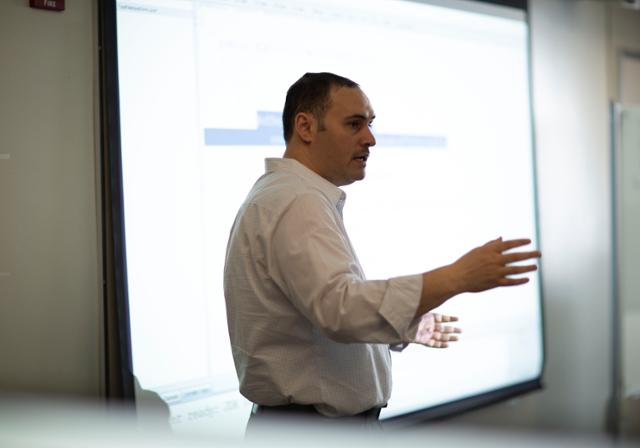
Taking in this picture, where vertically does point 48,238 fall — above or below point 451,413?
above

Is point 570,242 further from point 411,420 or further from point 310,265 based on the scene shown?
point 310,265

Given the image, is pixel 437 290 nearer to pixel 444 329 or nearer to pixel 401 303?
pixel 401 303

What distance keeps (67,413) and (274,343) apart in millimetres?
1020

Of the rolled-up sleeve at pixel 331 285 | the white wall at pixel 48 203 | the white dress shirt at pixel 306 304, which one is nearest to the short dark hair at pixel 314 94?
the white dress shirt at pixel 306 304

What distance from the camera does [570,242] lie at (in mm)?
3293

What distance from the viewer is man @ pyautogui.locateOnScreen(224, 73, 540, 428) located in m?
1.18

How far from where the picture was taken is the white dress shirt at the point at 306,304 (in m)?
1.18

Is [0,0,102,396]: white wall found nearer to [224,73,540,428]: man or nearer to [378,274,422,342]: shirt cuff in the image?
[224,73,540,428]: man

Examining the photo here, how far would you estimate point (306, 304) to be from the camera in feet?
4.02

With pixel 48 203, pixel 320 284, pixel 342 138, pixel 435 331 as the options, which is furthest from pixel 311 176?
pixel 48 203

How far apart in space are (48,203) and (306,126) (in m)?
0.70

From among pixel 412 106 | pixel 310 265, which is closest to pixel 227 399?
pixel 310 265

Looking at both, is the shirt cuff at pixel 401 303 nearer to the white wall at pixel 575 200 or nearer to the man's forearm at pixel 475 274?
the man's forearm at pixel 475 274

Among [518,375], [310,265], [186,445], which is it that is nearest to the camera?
[186,445]
